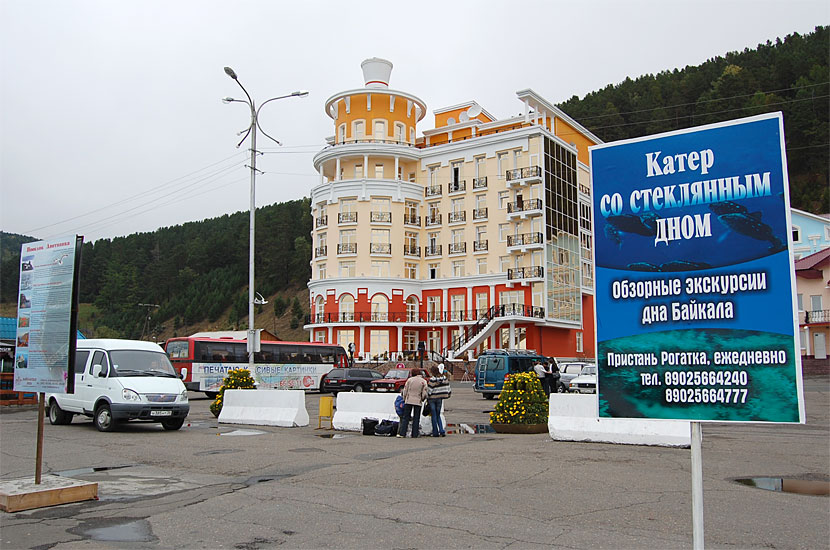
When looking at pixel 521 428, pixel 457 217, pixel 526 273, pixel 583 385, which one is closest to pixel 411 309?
pixel 457 217

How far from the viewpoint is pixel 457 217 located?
212ft

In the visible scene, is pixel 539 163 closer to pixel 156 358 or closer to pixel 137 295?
pixel 156 358

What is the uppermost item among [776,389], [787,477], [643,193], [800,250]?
[800,250]

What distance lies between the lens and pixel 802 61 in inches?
3342

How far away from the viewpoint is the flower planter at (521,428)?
15594 mm

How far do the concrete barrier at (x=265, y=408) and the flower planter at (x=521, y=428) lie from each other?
5460 mm

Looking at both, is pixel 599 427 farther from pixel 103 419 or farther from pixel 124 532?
pixel 103 419

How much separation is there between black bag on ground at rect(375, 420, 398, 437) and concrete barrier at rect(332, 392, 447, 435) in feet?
1.65

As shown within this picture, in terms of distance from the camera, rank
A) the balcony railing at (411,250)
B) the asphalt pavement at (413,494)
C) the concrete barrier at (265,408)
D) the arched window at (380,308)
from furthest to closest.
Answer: the balcony railing at (411,250) → the arched window at (380,308) → the concrete barrier at (265,408) → the asphalt pavement at (413,494)

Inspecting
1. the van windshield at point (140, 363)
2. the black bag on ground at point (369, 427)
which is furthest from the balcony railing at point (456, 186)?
the black bag on ground at point (369, 427)

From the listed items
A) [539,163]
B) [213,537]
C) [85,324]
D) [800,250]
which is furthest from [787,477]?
[85,324]

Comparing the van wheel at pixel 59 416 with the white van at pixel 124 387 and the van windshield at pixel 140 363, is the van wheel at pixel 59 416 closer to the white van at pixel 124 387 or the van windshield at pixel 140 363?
the white van at pixel 124 387

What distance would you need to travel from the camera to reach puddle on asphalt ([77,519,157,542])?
6.61 metres

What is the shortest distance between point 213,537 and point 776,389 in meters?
5.12
